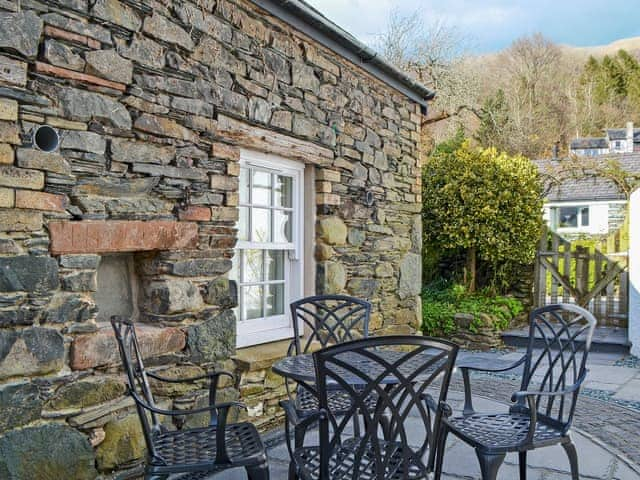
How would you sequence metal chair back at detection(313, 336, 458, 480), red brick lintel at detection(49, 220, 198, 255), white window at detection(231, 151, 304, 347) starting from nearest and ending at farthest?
1. metal chair back at detection(313, 336, 458, 480)
2. red brick lintel at detection(49, 220, 198, 255)
3. white window at detection(231, 151, 304, 347)

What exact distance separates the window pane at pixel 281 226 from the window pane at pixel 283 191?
0.08 metres

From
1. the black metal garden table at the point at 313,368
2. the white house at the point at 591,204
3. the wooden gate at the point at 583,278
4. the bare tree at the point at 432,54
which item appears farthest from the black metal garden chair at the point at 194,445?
the white house at the point at 591,204

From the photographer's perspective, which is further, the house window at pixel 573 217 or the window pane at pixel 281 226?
the house window at pixel 573 217

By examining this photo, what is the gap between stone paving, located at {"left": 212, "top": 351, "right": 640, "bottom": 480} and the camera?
3367 millimetres

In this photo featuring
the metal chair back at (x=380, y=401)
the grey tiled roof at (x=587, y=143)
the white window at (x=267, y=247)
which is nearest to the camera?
the metal chair back at (x=380, y=401)

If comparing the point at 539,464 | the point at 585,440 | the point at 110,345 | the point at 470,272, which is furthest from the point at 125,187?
the point at 470,272

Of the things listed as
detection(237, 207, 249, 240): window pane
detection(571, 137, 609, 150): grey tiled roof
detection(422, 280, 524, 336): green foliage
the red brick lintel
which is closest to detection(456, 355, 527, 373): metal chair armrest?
the red brick lintel

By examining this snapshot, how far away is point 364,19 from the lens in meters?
20.4

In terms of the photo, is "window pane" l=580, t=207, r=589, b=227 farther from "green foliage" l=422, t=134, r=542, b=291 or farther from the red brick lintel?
the red brick lintel

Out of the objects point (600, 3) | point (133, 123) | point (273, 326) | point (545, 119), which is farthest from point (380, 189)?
point (600, 3)

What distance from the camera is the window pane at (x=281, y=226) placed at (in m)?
4.68

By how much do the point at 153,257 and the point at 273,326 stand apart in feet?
4.80

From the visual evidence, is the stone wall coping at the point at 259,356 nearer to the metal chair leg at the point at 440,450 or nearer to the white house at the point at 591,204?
the metal chair leg at the point at 440,450

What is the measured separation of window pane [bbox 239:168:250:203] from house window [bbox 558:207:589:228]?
65.7 ft
